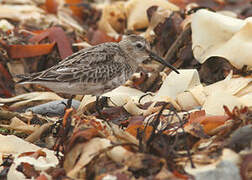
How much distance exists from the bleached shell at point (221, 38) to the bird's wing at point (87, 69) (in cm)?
85

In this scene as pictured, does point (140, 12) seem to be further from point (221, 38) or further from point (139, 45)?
point (221, 38)

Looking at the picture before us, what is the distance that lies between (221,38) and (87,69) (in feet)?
4.51

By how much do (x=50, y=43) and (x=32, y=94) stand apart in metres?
0.91

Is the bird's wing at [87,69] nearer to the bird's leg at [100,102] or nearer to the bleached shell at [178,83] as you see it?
the bird's leg at [100,102]

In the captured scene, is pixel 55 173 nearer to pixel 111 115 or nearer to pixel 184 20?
pixel 111 115

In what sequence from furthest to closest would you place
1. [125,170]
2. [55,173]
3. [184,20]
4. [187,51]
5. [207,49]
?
[184,20] < [187,51] < [207,49] < [55,173] < [125,170]

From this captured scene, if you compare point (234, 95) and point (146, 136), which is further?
point (234, 95)

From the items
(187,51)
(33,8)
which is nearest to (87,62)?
(187,51)

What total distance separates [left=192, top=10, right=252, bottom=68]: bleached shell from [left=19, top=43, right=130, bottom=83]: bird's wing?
85cm

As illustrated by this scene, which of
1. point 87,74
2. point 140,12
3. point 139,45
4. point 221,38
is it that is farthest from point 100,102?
point 140,12

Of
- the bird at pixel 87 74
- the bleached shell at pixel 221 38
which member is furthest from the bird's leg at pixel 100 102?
the bleached shell at pixel 221 38

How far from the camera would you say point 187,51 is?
18.0 feet

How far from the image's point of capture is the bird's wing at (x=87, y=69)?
14.9 ft

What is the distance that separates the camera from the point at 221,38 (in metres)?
4.96
